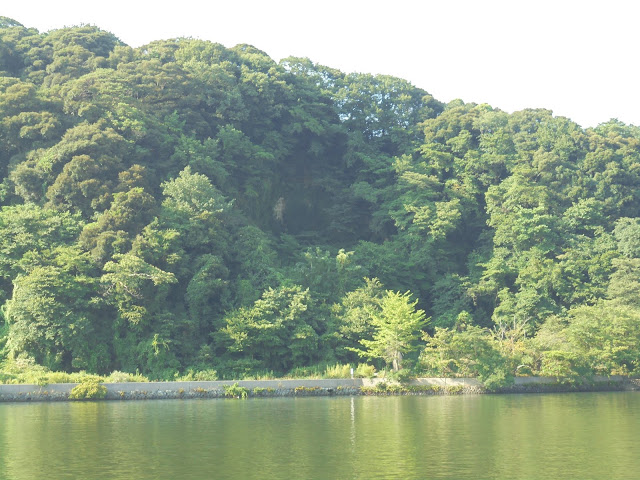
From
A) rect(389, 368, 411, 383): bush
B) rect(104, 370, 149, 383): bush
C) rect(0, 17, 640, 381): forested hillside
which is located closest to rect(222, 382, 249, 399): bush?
rect(0, 17, 640, 381): forested hillside

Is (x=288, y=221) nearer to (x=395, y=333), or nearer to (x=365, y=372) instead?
(x=395, y=333)

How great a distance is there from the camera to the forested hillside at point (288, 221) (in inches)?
1393

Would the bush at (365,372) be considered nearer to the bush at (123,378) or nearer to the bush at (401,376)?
the bush at (401,376)

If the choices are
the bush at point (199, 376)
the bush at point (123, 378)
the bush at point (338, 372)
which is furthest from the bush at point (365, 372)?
the bush at point (123, 378)

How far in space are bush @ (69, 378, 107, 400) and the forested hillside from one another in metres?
3.90

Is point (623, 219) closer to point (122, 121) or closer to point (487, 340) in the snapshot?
point (487, 340)

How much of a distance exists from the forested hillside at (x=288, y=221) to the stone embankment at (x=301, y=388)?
76cm

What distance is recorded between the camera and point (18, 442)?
1938 centimetres

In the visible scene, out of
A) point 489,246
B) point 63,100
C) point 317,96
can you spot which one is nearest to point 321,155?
point 317,96

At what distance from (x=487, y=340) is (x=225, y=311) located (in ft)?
42.5

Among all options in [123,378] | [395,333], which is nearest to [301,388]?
[395,333]

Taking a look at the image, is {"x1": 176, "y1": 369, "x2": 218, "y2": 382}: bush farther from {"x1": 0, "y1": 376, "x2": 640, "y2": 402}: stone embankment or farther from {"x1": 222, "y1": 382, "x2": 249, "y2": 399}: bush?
{"x1": 222, "y1": 382, "x2": 249, "y2": 399}: bush

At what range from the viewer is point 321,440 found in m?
19.7

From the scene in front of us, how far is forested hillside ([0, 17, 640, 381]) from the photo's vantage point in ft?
116
